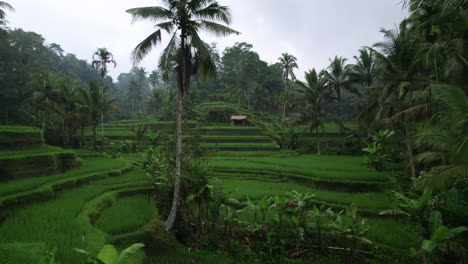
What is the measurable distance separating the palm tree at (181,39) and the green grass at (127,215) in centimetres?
100

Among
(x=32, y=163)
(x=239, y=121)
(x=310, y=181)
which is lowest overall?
(x=310, y=181)

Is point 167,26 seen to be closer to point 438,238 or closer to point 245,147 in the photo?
point 438,238

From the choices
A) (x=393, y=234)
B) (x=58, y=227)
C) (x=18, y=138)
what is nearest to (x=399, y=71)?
(x=393, y=234)

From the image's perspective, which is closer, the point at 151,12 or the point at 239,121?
the point at 151,12

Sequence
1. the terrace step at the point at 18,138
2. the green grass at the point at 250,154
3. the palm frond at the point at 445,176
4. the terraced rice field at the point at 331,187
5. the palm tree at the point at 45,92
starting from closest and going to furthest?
the palm frond at the point at 445,176 < the terraced rice field at the point at 331,187 < the terrace step at the point at 18,138 < the green grass at the point at 250,154 < the palm tree at the point at 45,92

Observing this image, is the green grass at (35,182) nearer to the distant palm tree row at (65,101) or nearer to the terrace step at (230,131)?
the distant palm tree row at (65,101)

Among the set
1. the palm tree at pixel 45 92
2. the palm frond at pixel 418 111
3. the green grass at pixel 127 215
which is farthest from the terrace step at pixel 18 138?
the palm frond at pixel 418 111

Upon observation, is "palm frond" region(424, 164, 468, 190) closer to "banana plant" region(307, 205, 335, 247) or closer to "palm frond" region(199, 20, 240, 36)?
"banana plant" region(307, 205, 335, 247)

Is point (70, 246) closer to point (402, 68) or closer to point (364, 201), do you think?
point (364, 201)

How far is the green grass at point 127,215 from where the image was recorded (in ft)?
22.9

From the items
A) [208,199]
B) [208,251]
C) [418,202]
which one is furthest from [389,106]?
[208,251]

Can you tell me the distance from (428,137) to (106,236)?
9143 mm

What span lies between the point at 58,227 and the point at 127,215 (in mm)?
2010

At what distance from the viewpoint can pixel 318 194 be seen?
1016 centimetres
